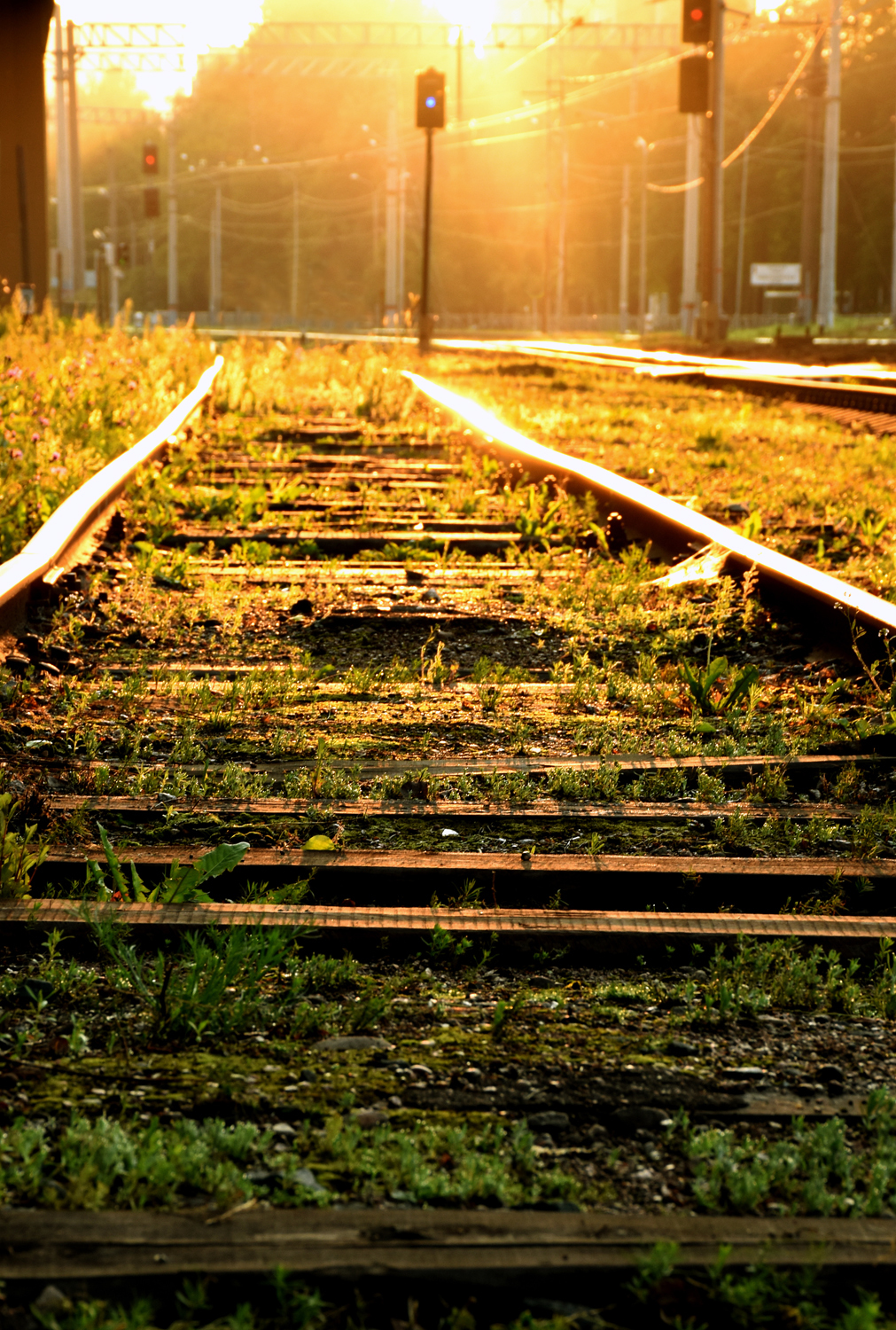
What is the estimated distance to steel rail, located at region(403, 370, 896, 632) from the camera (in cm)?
414

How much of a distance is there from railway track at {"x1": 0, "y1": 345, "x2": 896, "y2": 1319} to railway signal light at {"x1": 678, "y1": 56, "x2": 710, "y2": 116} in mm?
25639

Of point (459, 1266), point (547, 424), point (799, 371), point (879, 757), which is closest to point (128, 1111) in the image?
point (459, 1266)

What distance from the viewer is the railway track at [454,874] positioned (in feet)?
5.30

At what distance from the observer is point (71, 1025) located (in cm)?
202

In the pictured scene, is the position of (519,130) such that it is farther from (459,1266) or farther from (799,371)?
(459,1266)

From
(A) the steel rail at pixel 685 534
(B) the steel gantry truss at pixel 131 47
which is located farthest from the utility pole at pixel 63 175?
(A) the steel rail at pixel 685 534

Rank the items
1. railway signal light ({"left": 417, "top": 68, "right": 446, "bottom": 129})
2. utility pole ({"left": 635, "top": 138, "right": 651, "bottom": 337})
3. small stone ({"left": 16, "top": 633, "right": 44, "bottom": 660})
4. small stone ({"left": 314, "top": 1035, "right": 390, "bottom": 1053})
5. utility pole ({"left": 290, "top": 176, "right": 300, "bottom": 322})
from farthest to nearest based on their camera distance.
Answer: utility pole ({"left": 290, "top": 176, "right": 300, "bottom": 322}) → utility pole ({"left": 635, "top": 138, "right": 651, "bottom": 337}) → railway signal light ({"left": 417, "top": 68, "right": 446, "bottom": 129}) → small stone ({"left": 16, "top": 633, "right": 44, "bottom": 660}) → small stone ({"left": 314, "top": 1035, "right": 390, "bottom": 1053})

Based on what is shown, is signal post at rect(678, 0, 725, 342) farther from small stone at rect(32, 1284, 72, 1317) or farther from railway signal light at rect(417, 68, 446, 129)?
small stone at rect(32, 1284, 72, 1317)

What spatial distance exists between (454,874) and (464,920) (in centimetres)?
22

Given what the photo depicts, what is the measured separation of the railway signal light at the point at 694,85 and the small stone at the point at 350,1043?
1144 inches

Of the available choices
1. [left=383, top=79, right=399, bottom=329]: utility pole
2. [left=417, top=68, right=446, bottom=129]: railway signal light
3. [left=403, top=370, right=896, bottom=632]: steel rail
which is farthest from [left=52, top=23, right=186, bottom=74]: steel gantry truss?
[left=403, top=370, right=896, bottom=632]: steel rail

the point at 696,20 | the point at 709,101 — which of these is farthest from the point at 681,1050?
the point at 709,101

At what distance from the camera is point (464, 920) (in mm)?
2344

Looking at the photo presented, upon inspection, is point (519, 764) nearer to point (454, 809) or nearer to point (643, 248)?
point (454, 809)
